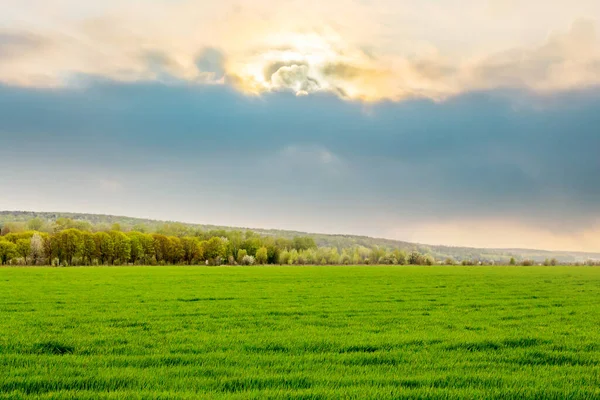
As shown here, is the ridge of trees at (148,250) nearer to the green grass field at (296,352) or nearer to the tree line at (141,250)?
the tree line at (141,250)

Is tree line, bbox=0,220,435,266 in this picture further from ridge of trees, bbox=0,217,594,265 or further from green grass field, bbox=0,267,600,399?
green grass field, bbox=0,267,600,399

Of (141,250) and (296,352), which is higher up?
(296,352)

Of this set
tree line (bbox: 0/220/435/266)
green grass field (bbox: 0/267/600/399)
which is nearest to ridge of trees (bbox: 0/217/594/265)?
tree line (bbox: 0/220/435/266)

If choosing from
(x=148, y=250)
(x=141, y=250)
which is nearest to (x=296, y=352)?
(x=141, y=250)

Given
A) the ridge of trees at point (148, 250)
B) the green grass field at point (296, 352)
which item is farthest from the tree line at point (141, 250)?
the green grass field at point (296, 352)

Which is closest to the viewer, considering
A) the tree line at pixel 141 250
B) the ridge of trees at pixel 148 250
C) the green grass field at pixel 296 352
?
the green grass field at pixel 296 352

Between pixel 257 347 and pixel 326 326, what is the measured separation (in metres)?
4.73

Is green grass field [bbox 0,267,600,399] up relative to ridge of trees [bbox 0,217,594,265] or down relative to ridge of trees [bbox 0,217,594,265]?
up

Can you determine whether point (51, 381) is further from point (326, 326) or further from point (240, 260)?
point (240, 260)

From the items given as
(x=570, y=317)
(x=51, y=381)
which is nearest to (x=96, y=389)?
(x=51, y=381)

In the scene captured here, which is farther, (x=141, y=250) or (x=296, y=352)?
(x=141, y=250)

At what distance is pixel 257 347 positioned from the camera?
13367 mm

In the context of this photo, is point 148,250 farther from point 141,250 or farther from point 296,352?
point 296,352

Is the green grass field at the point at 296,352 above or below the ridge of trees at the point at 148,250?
above
